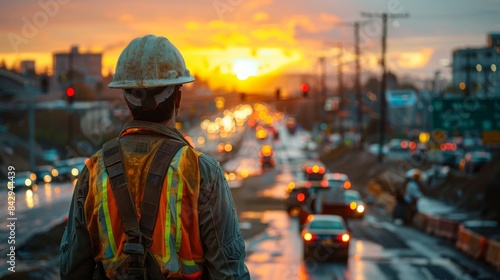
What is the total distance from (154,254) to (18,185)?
→ 140ft

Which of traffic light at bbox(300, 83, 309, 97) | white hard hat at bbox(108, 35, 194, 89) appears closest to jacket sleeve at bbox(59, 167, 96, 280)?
white hard hat at bbox(108, 35, 194, 89)

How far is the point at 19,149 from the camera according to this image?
80688mm

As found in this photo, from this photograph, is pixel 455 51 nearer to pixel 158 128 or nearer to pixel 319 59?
pixel 319 59

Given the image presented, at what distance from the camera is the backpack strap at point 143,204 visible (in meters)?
4.38

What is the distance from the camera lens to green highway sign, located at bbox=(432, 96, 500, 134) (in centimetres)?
5344

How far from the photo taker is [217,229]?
4.48m

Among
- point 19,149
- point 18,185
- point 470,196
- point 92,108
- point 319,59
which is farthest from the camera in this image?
point 319,59

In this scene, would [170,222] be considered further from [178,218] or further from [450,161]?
[450,161]


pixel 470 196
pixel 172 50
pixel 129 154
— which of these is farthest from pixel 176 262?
pixel 470 196

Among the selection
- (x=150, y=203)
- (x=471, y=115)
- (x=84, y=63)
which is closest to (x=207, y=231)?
(x=150, y=203)

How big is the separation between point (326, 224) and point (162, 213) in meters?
29.0

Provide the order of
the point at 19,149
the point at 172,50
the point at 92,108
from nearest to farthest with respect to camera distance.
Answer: the point at 172,50 → the point at 19,149 → the point at 92,108

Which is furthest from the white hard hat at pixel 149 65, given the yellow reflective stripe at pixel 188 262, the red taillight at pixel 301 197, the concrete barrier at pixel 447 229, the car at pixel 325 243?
the red taillight at pixel 301 197

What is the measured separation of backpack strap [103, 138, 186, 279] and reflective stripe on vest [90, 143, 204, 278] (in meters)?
0.03
